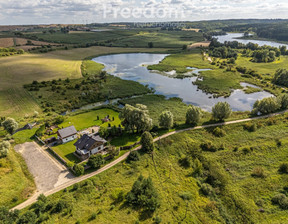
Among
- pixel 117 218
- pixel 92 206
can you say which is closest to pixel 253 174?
pixel 117 218

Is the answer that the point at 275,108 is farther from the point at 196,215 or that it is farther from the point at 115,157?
the point at 115,157

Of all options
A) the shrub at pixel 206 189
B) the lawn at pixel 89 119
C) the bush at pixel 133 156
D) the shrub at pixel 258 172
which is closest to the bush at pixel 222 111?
the shrub at pixel 258 172

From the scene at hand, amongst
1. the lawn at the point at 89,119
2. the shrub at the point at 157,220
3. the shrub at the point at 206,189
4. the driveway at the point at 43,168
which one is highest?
the lawn at the point at 89,119

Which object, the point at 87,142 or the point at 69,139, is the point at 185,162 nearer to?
the point at 87,142

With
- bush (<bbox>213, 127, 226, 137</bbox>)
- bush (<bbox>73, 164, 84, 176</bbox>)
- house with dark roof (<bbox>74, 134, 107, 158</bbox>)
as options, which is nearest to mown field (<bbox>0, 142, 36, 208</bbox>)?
bush (<bbox>73, 164, 84, 176</bbox>)

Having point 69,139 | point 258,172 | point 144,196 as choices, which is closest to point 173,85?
point 69,139

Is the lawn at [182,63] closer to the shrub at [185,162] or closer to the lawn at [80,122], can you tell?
the lawn at [80,122]
